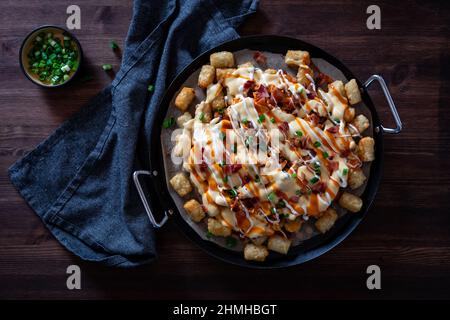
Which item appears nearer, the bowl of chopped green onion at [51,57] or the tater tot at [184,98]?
the tater tot at [184,98]

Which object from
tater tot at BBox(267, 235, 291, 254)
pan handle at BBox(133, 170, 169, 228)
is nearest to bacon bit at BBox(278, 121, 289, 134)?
tater tot at BBox(267, 235, 291, 254)

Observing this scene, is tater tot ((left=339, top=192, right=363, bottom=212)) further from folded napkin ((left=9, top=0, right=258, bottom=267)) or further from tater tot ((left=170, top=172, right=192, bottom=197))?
folded napkin ((left=9, top=0, right=258, bottom=267))

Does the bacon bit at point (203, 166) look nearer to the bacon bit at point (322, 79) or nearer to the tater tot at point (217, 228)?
the tater tot at point (217, 228)

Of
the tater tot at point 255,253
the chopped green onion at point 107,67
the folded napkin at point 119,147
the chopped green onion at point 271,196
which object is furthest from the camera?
the chopped green onion at point 107,67

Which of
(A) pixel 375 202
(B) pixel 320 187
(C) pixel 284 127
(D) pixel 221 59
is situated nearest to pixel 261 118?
(C) pixel 284 127

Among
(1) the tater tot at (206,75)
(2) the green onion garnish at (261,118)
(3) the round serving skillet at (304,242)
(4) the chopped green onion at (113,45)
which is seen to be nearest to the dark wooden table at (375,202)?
(4) the chopped green onion at (113,45)

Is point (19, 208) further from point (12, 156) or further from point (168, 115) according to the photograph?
point (168, 115)
